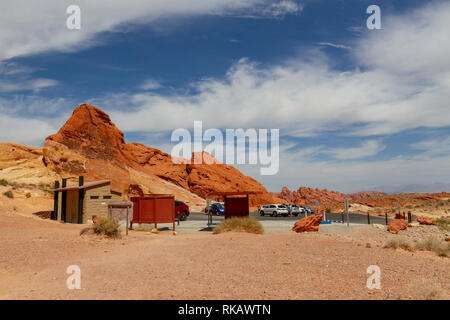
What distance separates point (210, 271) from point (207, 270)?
0.14 metres

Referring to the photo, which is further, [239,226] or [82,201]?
[82,201]

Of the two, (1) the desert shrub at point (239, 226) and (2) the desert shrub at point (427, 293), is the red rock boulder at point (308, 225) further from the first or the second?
(2) the desert shrub at point (427, 293)

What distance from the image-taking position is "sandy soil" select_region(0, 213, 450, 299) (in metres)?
6.64

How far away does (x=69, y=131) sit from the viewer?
5916cm

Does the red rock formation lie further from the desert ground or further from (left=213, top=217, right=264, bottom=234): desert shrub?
the desert ground

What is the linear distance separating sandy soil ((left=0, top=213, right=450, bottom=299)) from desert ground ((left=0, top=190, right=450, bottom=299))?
0.06ft

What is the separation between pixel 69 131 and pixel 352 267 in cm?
5850

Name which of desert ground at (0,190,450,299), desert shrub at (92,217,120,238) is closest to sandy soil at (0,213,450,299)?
desert ground at (0,190,450,299)

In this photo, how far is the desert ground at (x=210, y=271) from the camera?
6.60 metres

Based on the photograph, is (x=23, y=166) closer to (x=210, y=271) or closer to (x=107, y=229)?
(x=107, y=229)

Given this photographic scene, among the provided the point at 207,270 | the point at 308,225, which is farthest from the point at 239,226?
the point at 207,270

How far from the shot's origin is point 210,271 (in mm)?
8344
